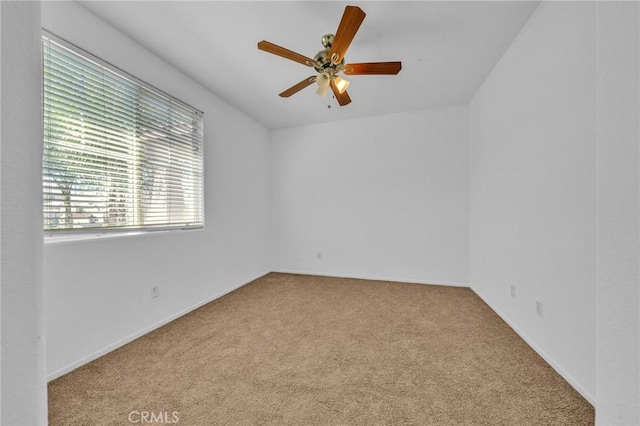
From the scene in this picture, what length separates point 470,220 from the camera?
3.44m

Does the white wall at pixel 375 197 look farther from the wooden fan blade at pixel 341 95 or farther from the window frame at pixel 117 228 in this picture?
the window frame at pixel 117 228

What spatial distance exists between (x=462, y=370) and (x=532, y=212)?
4.32 ft

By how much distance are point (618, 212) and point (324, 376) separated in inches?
65.3

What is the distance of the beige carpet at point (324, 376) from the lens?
1335 mm

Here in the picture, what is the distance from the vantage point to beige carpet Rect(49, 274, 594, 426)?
1335 mm

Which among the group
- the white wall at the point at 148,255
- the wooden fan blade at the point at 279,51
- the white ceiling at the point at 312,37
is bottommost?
the white wall at the point at 148,255

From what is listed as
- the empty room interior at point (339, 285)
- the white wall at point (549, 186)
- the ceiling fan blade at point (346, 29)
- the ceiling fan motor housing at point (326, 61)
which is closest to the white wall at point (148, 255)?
the empty room interior at point (339, 285)

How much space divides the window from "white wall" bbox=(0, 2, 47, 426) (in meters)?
1.80

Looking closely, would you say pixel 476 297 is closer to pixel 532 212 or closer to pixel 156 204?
pixel 532 212

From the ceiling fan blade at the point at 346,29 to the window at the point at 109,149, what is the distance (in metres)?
1.73

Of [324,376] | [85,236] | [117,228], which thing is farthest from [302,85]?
[324,376]

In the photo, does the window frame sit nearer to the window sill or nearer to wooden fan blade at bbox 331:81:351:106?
the window sill

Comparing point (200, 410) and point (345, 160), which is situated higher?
point (345, 160)

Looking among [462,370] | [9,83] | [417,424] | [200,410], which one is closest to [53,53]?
[9,83]
